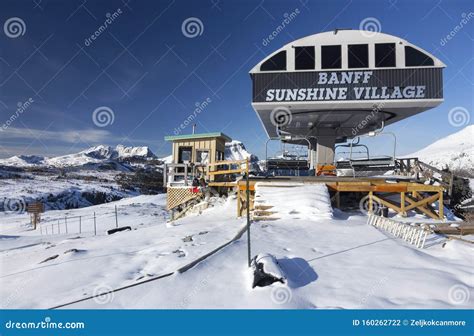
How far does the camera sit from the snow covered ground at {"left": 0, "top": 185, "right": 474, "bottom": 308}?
2994 millimetres

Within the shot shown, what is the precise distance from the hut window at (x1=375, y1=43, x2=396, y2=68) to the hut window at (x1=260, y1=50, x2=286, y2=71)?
4.13 metres

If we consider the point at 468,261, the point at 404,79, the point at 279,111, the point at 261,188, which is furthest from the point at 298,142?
the point at 468,261

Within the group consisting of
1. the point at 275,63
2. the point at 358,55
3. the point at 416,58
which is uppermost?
the point at 358,55

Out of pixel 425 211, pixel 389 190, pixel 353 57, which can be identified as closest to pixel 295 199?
pixel 389 190

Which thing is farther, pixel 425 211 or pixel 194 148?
pixel 194 148

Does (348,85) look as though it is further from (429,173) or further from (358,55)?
(429,173)

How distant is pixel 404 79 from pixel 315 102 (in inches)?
157

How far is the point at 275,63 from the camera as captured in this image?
488 inches

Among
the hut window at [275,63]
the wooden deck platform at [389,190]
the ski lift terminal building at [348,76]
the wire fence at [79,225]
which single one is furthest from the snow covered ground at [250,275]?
the wire fence at [79,225]

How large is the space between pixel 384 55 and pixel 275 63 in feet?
15.9

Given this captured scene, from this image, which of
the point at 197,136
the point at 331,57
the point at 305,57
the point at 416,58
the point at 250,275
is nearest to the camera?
the point at 250,275

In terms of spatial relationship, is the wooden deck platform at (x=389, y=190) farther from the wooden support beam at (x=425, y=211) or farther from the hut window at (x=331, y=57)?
the hut window at (x=331, y=57)

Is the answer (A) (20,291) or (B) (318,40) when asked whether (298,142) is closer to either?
(B) (318,40)

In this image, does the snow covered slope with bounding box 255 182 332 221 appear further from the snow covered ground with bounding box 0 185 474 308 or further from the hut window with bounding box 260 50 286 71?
the hut window with bounding box 260 50 286 71
